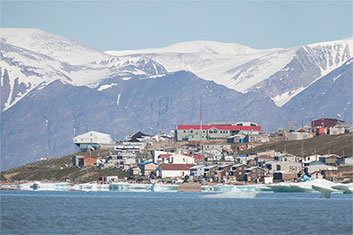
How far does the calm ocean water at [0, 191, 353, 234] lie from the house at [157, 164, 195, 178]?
57.8 m

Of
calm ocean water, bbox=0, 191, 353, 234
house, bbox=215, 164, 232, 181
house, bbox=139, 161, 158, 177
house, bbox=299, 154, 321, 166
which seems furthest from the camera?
house, bbox=139, 161, 158, 177

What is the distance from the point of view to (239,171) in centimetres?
17938

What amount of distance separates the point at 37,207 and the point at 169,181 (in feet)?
226

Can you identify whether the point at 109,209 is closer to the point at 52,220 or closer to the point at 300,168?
the point at 52,220

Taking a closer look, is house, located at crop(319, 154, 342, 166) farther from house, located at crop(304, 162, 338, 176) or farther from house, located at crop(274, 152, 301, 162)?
house, located at crop(304, 162, 338, 176)

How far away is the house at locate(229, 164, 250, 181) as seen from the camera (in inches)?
6998

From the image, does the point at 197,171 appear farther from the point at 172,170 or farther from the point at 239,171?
the point at 239,171

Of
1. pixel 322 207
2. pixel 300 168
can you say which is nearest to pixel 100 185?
pixel 300 168

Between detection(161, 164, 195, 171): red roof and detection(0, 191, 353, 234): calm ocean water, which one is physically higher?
detection(161, 164, 195, 171): red roof

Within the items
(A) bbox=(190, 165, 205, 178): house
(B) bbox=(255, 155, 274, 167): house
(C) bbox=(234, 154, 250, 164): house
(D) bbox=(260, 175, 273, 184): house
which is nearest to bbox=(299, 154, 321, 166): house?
(B) bbox=(255, 155, 274, 167): house

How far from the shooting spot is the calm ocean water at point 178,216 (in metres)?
83.5

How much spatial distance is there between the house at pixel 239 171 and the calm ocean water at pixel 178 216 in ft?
159

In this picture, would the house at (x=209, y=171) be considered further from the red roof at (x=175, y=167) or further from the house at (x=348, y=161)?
the house at (x=348, y=161)

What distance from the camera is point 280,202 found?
123625 mm
